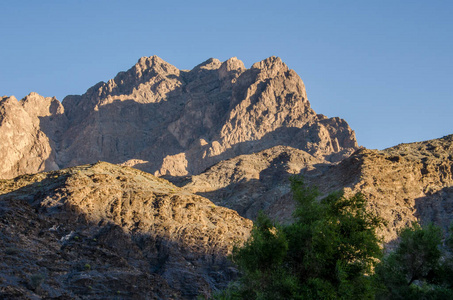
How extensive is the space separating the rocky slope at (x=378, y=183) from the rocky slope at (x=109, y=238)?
25.1 meters

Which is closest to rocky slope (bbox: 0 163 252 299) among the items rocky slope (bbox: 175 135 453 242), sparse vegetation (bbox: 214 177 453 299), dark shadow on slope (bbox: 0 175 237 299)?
dark shadow on slope (bbox: 0 175 237 299)

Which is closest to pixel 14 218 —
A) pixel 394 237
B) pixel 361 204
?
pixel 361 204

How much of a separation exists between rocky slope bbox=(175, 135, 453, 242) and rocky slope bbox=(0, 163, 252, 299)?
82.2 ft

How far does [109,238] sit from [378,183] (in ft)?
173

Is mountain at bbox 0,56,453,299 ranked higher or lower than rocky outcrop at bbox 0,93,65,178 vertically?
lower

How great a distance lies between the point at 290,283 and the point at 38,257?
27.5 meters

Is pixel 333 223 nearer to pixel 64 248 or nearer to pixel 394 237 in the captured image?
pixel 64 248

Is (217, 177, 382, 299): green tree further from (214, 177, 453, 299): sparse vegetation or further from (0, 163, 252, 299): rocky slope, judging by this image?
(0, 163, 252, 299): rocky slope

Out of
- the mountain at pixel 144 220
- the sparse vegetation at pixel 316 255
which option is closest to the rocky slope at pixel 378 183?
the mountain at pixel 144 220

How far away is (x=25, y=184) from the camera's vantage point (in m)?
74.5

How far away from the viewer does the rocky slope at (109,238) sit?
46.1m

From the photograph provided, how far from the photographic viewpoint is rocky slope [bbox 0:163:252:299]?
4606 centimetres

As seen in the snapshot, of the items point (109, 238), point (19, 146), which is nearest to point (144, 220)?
point (109, 238)

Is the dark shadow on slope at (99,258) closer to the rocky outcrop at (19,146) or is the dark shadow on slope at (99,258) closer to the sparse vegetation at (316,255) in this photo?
the sparse vegetation at (316,255)
